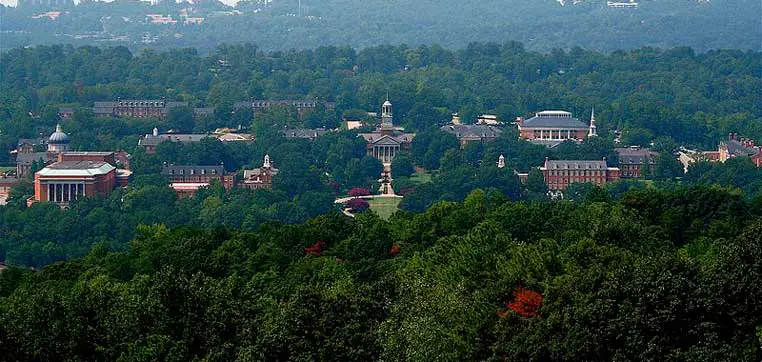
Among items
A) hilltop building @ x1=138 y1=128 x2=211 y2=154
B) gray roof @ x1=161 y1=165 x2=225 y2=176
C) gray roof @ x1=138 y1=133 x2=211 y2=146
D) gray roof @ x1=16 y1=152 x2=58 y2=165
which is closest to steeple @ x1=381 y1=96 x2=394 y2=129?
hilltop building @ x1=138 y1=128 x2=211 y2=154

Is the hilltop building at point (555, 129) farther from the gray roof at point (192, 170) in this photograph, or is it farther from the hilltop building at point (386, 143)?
the gray roof at point (192, 170)

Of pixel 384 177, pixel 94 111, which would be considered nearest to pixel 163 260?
pixel 384 177

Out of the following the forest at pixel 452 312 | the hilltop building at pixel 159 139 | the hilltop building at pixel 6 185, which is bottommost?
the hilltop building at pixel 6 185

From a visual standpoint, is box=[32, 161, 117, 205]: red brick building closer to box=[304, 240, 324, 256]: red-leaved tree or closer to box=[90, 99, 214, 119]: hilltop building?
box=[90, 99, 214, 119]: hilltop building

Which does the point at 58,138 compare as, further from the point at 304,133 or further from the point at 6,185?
the point at 304,133

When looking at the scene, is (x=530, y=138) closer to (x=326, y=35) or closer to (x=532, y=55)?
(x=532, y=55)

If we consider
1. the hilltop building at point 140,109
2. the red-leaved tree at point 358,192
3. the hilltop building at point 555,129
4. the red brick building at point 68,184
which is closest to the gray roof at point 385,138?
the hilltop building at point 555,129
